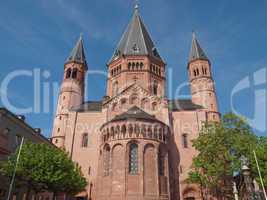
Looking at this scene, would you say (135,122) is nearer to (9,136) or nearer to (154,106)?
(154,106)

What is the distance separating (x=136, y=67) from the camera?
48.4 meters

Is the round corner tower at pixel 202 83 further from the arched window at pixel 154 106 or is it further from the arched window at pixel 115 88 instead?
the arched window at pixel 115 88

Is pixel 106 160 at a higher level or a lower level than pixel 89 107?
lower

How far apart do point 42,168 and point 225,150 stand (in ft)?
67.3

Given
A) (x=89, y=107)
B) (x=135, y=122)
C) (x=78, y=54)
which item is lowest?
(x=135, y=122)

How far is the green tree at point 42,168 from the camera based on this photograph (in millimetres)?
22922

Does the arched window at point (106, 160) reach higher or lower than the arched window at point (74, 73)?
lower

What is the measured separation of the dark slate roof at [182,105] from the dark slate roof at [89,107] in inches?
549

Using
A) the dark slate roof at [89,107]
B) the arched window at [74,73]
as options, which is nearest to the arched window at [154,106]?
the dark slate roof at [89,107]

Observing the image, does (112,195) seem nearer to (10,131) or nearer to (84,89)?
(10,131)

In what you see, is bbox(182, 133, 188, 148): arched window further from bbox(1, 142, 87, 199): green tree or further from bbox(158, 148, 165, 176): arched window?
bbox(1, 142, 87, 199): green tree

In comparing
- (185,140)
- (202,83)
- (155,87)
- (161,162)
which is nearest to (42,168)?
(161,162)

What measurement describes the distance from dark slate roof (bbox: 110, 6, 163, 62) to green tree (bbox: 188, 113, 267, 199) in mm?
24319

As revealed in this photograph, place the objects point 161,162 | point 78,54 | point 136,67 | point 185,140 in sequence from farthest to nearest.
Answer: point 78,54
point 136,67
point 185,140
point 161,162
